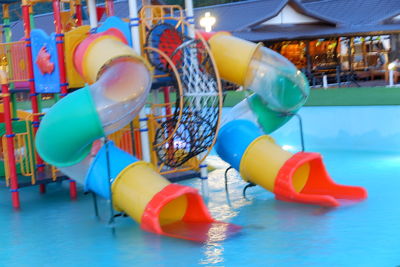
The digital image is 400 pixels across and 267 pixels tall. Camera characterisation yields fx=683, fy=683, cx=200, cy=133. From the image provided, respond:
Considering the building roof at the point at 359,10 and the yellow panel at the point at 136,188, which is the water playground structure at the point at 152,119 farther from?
the building roof at the point at 359,10

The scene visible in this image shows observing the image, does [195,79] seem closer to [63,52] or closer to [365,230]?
[63,52]

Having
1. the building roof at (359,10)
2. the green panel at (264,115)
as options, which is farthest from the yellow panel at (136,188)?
the building roof at (359,10)

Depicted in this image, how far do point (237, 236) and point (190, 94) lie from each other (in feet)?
6.76

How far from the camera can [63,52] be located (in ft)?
29.2

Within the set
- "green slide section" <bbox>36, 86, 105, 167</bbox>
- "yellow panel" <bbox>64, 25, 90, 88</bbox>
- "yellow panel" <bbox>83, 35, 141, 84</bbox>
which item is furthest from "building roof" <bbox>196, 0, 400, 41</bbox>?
"green slide section" <bbox>36, 86, 105, 167</bbox>

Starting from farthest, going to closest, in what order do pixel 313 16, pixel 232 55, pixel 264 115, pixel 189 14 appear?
pixel 313 16, pixel 264 115, pixel 189 14, pixel 232 55

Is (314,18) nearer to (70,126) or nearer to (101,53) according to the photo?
(101,53)

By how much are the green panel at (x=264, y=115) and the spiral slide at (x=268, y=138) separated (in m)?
0.15

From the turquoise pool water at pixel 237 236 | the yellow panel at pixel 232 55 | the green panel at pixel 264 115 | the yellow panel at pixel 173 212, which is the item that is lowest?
the turquoise pool water at pixel 237 236

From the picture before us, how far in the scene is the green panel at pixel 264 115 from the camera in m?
9.27

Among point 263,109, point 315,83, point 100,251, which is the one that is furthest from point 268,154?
point 315,83

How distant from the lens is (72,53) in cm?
889

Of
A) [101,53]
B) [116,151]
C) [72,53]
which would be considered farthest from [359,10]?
[116,151]

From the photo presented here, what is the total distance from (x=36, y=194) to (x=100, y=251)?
12.7ft
